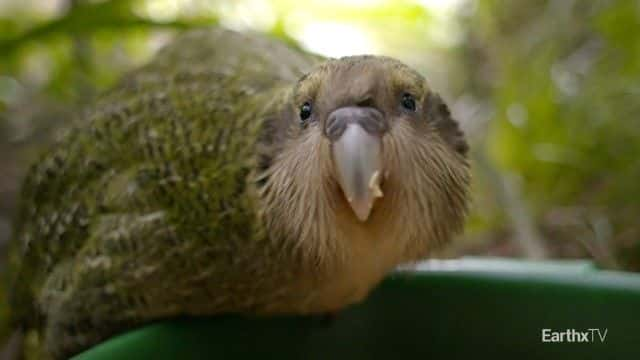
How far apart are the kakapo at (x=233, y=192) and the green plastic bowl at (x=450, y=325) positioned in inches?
1.9

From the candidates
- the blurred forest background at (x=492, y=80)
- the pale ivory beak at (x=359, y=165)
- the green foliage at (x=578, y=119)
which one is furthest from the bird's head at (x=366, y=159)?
the green foliage at (x=578, y=119)

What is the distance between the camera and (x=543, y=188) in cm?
243

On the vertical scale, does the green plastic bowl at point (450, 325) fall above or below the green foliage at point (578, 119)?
below

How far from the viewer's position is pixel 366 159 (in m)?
1.18

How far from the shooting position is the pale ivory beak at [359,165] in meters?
1.18

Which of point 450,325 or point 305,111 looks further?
point 450,325

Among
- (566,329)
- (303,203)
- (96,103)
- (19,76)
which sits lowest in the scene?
(566,329)

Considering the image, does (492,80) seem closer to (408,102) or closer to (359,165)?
(408,102)

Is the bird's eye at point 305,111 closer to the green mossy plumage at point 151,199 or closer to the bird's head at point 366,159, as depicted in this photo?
the bird's head at point 366,159

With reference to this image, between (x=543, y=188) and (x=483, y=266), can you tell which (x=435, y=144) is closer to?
(x=483, y=266)

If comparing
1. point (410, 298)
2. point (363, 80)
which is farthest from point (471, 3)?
point (363, 80)

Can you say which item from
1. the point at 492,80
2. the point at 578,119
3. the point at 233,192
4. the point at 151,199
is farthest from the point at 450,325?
the point at 492,80

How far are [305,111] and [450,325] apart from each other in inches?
15.7

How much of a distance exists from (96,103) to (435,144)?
28.9 inches
